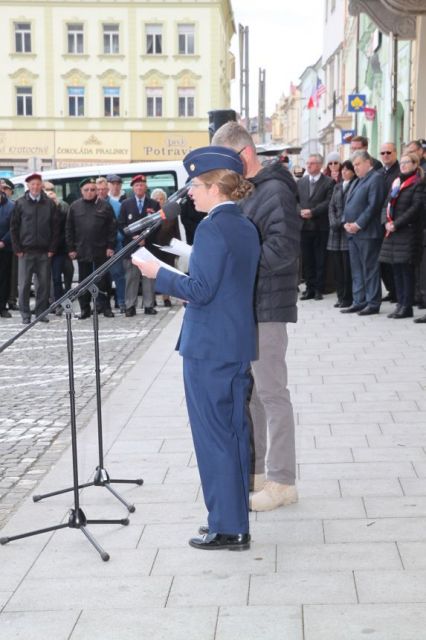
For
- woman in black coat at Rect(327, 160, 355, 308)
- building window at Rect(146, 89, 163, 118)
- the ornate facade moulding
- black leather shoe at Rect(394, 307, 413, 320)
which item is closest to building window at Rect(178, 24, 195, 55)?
building window at Rect(146, 89, 163, 118)

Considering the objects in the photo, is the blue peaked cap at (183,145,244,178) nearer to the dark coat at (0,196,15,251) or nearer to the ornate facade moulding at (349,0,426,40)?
the dark coat at (0,196,15,251)

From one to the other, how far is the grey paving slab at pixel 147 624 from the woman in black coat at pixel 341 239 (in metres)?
10.2

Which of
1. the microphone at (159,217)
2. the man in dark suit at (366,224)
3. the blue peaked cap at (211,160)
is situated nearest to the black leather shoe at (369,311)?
the man in dark suit at (366,224)

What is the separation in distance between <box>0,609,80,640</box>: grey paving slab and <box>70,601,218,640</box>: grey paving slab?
0.13 ft

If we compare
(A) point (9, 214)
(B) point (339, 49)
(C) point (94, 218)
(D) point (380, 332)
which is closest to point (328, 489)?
(D) point (380, 332)

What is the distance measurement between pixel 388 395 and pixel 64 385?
286 cm

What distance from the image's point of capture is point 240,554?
14.8 ft

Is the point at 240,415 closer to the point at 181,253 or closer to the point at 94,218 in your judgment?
the point at 181,253

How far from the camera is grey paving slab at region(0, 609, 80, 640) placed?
12.1 feet

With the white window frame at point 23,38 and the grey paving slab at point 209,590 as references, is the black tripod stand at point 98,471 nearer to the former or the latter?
the grey paving slab at point 209,590

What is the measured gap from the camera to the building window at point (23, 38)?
5638 cm

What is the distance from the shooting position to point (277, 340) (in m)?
5.18

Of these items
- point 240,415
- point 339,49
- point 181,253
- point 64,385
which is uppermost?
point 339,49

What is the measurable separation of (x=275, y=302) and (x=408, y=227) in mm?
7348
